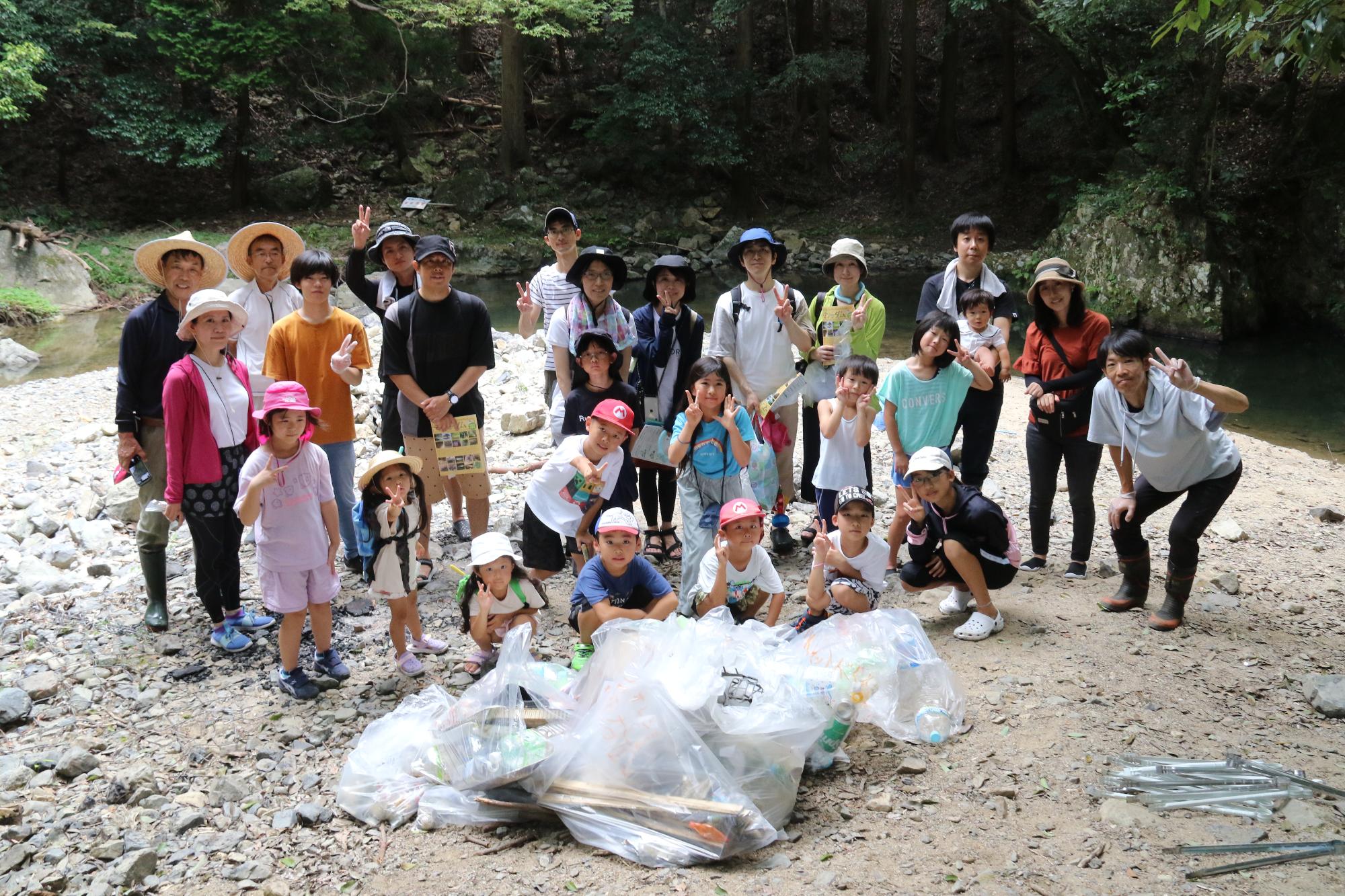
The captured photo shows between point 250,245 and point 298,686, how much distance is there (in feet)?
7.51

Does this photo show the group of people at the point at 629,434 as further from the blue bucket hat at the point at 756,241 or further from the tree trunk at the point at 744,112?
the tree trunk at the point at 744,112

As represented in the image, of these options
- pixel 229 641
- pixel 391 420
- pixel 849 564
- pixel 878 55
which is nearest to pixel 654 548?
pixel 849 564

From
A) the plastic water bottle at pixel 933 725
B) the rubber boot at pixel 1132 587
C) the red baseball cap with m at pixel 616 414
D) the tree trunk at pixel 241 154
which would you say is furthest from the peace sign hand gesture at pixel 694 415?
the tree trunk at pixel 241 154

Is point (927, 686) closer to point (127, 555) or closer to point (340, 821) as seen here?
point (340, 821)

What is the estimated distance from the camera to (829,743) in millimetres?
3277

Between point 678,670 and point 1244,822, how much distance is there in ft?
5.73

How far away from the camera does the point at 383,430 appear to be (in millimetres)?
5039

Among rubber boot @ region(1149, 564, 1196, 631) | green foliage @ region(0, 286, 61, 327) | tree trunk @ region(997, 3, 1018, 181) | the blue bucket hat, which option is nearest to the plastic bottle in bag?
rubber boot @ region(1149, 564, 1196, 631)

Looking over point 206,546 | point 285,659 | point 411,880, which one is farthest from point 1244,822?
point 206,546

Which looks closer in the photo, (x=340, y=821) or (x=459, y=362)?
(x=340, y=821)

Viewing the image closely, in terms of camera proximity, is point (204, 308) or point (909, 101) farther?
point (909, 101)

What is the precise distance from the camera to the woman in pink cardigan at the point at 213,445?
13.0ft

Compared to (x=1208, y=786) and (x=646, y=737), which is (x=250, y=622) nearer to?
(x=646, y=737)

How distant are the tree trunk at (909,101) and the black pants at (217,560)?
2032cm
